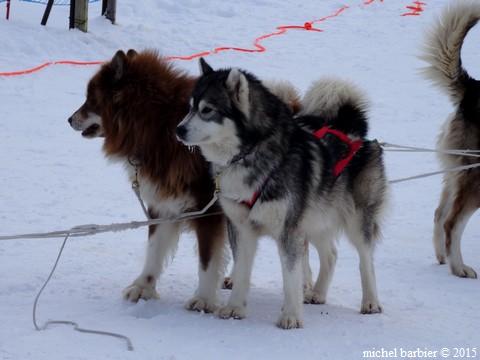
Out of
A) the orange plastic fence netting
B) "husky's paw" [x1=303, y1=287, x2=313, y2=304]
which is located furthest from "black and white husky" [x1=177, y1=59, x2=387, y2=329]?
the orange plastic fence netting

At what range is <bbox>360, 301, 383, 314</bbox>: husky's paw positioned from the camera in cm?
411

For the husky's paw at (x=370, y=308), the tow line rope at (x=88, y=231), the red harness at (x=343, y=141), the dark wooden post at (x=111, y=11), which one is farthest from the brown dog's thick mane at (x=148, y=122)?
the dark wooden post at (x=111, y=11)

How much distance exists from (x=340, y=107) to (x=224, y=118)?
107 centimetres

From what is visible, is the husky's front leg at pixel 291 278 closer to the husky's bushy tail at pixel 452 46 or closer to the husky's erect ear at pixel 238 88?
the husky's erect ear at pixel 238 88

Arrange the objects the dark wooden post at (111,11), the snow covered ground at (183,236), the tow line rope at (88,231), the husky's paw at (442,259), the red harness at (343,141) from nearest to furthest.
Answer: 1. the tow line rope at (88,231)
2. the snow covered ground at (183,236)
3. the red harness at (343,141)
4. the husky's paw at (442,259)
5. the dark wooden post at (111,11)

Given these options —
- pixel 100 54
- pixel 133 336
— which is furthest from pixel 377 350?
pixel 100 54

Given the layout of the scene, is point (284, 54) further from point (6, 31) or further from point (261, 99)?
point (261, 99)

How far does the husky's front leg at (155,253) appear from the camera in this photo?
13.4 feet

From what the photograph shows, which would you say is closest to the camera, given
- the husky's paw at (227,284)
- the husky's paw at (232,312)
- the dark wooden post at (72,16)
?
the husky's paw at (232,312)

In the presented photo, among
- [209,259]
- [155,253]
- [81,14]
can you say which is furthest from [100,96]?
[81,14]

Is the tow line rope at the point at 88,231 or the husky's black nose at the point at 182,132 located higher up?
the husky's black nose at the point at 182,132

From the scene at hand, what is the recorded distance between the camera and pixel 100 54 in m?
9.95

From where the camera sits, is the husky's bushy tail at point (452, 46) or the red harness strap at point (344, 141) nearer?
the red harness strap at point (344, 141)

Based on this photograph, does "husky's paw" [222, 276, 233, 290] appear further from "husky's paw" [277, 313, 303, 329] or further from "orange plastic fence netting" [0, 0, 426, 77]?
"orange plastic fence netting" [0, 0, 426, 77]
